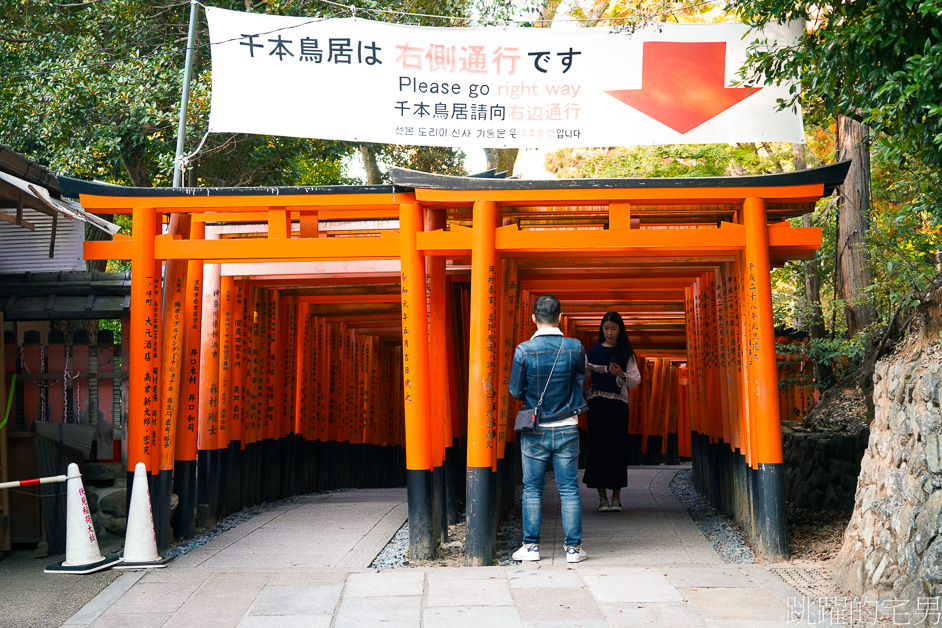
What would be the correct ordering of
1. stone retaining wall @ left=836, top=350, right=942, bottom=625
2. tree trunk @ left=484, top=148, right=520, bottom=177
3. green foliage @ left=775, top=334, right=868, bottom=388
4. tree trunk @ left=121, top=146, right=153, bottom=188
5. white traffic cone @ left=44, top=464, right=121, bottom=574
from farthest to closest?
tree trunk @ left=484, top=148, right=520, bottom=177, tree trunk @ left=121, top=146, right=153, bottom=188, green foliage @ left=775, top=334, right=868, bottom=388, white traffic cone @ left=44, top=464, right=121, bottom=574, stone retaining wall @ left=836, top=350, right=942, bottom=625

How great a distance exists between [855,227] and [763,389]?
592cm

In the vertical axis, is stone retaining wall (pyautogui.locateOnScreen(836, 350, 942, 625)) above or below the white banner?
below

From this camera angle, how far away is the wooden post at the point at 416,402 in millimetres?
6297

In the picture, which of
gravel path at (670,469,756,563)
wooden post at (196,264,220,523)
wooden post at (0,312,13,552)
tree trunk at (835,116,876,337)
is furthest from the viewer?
tree trunk at (835,116,876,337)

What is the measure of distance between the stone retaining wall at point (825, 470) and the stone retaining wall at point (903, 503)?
2.94 metres

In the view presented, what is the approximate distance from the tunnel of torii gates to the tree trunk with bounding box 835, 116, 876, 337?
261 centimetres

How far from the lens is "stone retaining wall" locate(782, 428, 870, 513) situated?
823 cm

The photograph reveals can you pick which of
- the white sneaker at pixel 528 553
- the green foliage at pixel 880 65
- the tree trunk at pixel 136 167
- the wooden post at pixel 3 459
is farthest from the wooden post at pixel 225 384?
the tree trunk at pixel 136 167

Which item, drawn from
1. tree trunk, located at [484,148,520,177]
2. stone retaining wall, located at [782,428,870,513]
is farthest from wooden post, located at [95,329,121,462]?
tree trunk, located at [484,148,520,177]

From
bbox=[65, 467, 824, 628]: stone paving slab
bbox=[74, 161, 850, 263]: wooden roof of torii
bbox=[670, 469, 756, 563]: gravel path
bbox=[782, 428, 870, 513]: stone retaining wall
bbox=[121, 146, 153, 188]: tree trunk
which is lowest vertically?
bbox=[670, 469, 756, 563]: gravel path

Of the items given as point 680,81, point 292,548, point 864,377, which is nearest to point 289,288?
point 292,548

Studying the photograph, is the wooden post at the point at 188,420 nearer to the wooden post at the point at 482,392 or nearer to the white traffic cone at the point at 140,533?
the white traffic cone at the point at 140,533

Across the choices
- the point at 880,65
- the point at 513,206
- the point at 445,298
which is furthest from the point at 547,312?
the point at 880,65

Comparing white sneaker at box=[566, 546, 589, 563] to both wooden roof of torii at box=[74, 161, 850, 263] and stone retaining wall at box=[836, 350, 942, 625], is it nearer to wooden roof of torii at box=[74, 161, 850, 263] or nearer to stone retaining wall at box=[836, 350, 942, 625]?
stone retaining wall at box=[836, 350, 942, 625]
